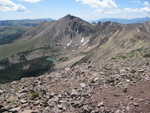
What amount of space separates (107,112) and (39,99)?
223 inches

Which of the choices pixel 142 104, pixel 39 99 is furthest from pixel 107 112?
pixel 39 99

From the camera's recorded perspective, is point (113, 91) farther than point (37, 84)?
Answer: No

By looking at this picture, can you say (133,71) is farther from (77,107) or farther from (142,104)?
(77,107)

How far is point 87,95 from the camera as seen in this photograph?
19219 mm

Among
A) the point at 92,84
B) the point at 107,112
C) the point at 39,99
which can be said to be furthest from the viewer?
the point at 92,84

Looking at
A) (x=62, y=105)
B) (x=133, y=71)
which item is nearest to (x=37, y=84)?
(x=62, y=105)

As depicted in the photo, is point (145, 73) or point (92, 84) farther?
point (145, 73)

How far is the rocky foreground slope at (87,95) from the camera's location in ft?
55.8

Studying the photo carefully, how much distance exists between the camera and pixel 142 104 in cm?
1730

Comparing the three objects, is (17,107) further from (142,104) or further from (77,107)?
(142,104)

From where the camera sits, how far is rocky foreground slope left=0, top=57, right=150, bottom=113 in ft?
55.8

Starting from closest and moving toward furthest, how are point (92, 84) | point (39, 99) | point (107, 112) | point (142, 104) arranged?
point (107, 112) < point (142, 104) < point (39, 99) < point (92, 84)

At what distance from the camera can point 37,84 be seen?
81.5 ft

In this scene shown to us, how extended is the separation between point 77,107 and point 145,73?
10.3 m
